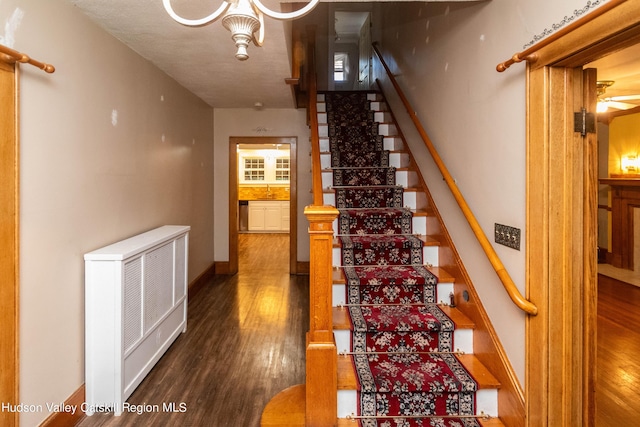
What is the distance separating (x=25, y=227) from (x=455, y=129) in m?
2.65

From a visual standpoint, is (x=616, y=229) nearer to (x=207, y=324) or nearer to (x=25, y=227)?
(x=207, y=324)

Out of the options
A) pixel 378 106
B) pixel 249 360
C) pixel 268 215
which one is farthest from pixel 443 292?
pixel 268 215

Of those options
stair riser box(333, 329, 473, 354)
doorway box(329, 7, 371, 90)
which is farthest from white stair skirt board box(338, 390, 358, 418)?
doorway box(329, 7, 371, 90)

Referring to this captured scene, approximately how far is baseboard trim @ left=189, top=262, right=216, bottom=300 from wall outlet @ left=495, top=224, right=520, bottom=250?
3.56 metres

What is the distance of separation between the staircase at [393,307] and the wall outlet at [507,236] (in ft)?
2.08

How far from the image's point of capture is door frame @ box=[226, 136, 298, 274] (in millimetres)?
5250

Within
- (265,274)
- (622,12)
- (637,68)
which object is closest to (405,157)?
(637,68)

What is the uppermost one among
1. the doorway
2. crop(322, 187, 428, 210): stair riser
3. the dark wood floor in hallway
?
the doorway

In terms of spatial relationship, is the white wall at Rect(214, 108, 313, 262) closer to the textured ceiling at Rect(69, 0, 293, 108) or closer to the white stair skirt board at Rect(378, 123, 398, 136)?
the textured ceiling at Rect(69, 0, 293, 108)

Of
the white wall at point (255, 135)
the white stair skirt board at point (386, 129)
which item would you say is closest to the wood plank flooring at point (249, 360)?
the white wall at point (255, 135)

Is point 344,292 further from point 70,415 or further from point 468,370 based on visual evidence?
point 70,415

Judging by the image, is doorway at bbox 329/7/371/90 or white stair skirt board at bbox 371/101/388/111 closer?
white stair skirt board at bbox 371/101/388/111

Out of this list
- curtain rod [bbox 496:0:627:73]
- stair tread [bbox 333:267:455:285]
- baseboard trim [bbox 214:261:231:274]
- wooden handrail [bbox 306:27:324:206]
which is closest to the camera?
curtain rod [bbox 496:0:627:73]

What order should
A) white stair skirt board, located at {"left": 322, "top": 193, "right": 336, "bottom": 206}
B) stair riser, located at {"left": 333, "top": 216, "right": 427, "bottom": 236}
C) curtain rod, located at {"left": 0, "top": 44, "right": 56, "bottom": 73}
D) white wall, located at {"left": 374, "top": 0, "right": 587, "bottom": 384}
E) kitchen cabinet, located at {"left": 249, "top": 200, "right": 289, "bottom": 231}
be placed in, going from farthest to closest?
kitchen cabinet, located at {"left": 249, "top": 200, "right": 289, "bottom": 231} → white stair skirt board, located at {"left": 322, "top": 193, "right": 336, "bottom": 206} → stair riser, located at {"left": 333, "top": 216, "right": 427, "bottom": 236} → white wall, located at {"left": 374, "top": 0, "right": 587, "bottom": 384} → curtain rod, located at {"left": 0, "top": 44, "right": 56, "bottom": 73}
